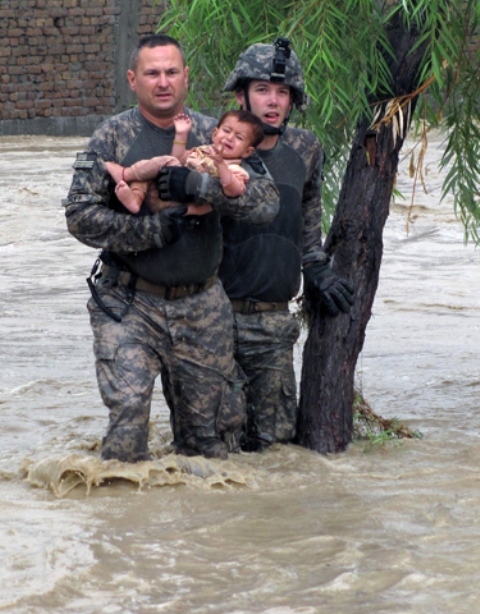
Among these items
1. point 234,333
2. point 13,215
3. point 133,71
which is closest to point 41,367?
point 234,333

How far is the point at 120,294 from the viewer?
172 inches

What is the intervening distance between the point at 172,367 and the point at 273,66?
1.37 m

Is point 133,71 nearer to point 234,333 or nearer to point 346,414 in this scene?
point 234,333

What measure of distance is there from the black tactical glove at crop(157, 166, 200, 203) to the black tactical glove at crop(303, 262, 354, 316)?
95cm

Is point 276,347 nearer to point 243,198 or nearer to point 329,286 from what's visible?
point 329,286

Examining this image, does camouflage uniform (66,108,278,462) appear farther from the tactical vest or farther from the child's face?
the tactical vest

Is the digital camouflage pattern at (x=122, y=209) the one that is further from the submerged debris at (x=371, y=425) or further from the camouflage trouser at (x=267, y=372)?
the submerged debris at (x=371, y=425)

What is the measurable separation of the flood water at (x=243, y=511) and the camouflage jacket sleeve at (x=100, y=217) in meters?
0.94

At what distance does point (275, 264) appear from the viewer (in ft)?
15.6

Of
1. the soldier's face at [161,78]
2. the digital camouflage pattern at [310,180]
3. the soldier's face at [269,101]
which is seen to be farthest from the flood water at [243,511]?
the soldier's face at [161,78]

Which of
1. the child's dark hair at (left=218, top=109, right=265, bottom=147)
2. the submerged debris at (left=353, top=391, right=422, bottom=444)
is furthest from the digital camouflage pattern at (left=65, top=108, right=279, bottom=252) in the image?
the submerged debris at (left=353, top=391, right=422, bottom=444)

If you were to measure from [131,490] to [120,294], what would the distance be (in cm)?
83

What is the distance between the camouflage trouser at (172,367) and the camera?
4277 millimetres

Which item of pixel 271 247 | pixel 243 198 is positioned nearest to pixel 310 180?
Answer: pixel 271 247
